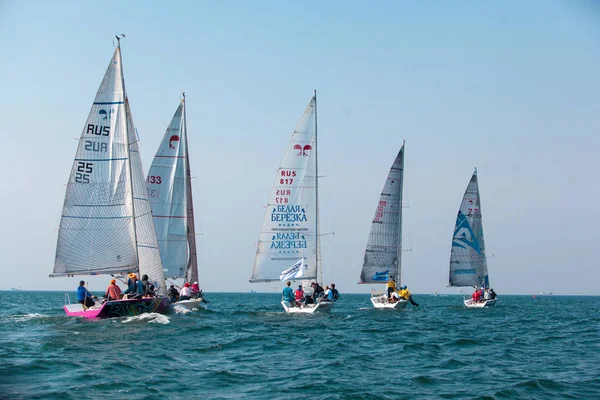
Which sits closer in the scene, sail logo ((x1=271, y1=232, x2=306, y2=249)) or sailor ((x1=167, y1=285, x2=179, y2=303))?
sail logo ((x1=271, y1=232, x2=306, y2=249))

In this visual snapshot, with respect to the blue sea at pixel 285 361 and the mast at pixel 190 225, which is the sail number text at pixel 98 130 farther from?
the mast at pixel 190 225

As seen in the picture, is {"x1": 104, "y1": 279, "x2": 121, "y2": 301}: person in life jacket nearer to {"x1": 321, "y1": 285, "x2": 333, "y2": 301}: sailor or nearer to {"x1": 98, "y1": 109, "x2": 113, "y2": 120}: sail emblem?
{"x1": 98, "y1": 109, "x2": 113, "y2": 120}: sail emblem

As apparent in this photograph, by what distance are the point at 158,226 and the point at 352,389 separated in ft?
87.6

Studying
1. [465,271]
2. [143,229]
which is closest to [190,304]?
[143,229]

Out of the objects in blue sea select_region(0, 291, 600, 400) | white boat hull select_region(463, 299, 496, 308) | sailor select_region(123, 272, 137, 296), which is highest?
sailor select_region(123, 272, 137, 296)

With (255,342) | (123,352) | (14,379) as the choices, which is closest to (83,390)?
(14,379)

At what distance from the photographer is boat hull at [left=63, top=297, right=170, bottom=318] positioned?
2556cm

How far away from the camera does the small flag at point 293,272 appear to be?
34.0 m

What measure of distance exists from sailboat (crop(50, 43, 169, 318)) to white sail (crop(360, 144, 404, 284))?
1824cm

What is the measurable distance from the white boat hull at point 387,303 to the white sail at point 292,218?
7674mm

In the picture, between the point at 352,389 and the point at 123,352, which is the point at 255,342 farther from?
the point at 352,389

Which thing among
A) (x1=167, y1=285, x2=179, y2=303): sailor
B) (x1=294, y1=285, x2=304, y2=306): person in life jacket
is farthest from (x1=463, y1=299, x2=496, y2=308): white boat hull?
(x1=167, y1=285, x2=179, y2=303): sailor

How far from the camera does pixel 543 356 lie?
64.9ft

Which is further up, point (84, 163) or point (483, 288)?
point (84, 163)
